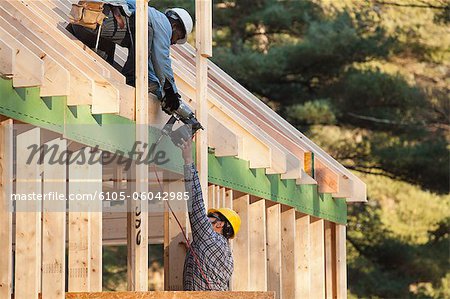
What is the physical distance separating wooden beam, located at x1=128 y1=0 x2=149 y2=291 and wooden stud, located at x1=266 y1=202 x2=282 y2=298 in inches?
111

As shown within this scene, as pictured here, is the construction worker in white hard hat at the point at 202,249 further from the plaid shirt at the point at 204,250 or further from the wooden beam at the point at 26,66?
the wooden beam at the point at 26,66

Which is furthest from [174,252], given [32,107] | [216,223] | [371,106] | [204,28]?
[371,106]

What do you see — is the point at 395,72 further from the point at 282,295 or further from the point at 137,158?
the point at 137,158

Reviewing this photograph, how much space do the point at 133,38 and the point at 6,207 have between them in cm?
211

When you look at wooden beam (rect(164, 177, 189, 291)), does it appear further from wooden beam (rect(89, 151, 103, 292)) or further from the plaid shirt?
wooden beam (rect(89, 151, 103, 292))

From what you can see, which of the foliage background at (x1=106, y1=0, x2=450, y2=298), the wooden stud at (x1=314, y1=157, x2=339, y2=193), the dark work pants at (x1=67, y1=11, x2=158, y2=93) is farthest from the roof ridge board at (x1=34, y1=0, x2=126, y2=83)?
the foliage background at (x1=106, y1=0, x2=450, y2=298)

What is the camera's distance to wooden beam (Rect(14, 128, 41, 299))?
8000 millimetres

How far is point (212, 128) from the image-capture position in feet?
33.7

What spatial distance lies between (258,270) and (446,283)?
1343 centimetres

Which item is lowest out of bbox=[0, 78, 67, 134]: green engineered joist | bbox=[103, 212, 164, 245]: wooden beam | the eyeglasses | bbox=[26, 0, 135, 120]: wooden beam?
the eyeglasses

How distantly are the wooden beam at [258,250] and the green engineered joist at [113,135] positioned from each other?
218 millimetres

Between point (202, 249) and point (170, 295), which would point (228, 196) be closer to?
point (202, 249)

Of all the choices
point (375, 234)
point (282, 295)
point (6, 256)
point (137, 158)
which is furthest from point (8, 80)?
point (375, 234)

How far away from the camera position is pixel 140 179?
29.8ft
